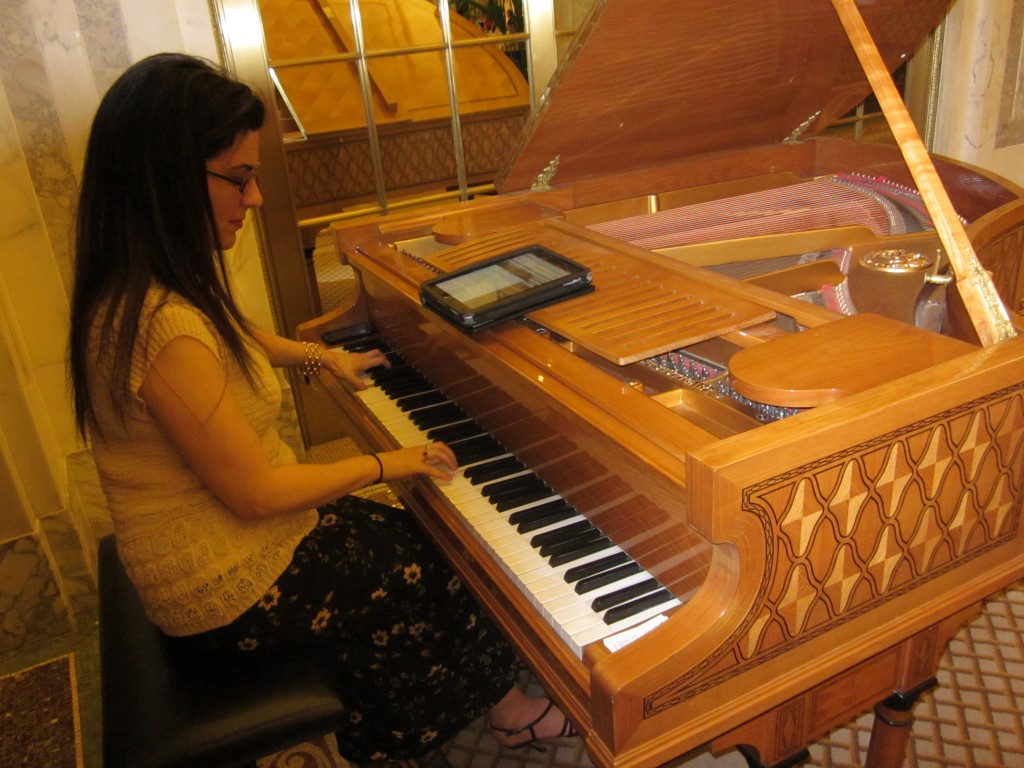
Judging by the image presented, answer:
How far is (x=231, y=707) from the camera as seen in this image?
4.28 feet

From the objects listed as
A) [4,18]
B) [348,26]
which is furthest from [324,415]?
[4,18]

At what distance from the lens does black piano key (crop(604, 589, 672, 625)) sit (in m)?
1.12

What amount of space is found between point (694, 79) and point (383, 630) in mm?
1586

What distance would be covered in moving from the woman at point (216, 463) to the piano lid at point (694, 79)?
915 mm

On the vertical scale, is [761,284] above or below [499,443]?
above

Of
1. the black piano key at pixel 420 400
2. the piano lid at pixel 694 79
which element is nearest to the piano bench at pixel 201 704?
the black piano key at pixel 420 400

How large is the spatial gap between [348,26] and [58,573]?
209 cm

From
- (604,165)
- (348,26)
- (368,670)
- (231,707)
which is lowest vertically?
(368,670)

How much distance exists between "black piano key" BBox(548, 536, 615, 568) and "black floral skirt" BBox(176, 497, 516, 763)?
46 centimetres

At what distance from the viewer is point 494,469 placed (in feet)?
5.00

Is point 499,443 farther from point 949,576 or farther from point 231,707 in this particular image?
point 949,576

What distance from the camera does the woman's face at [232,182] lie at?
1.37 m

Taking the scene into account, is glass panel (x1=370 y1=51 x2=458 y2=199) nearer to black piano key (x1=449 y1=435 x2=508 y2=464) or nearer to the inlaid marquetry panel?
black piano key (x1=449 y1=435 x2=508 y2=464)

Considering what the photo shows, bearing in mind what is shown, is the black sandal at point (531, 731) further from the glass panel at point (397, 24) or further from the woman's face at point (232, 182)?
the glass panel at point (397, 24)
